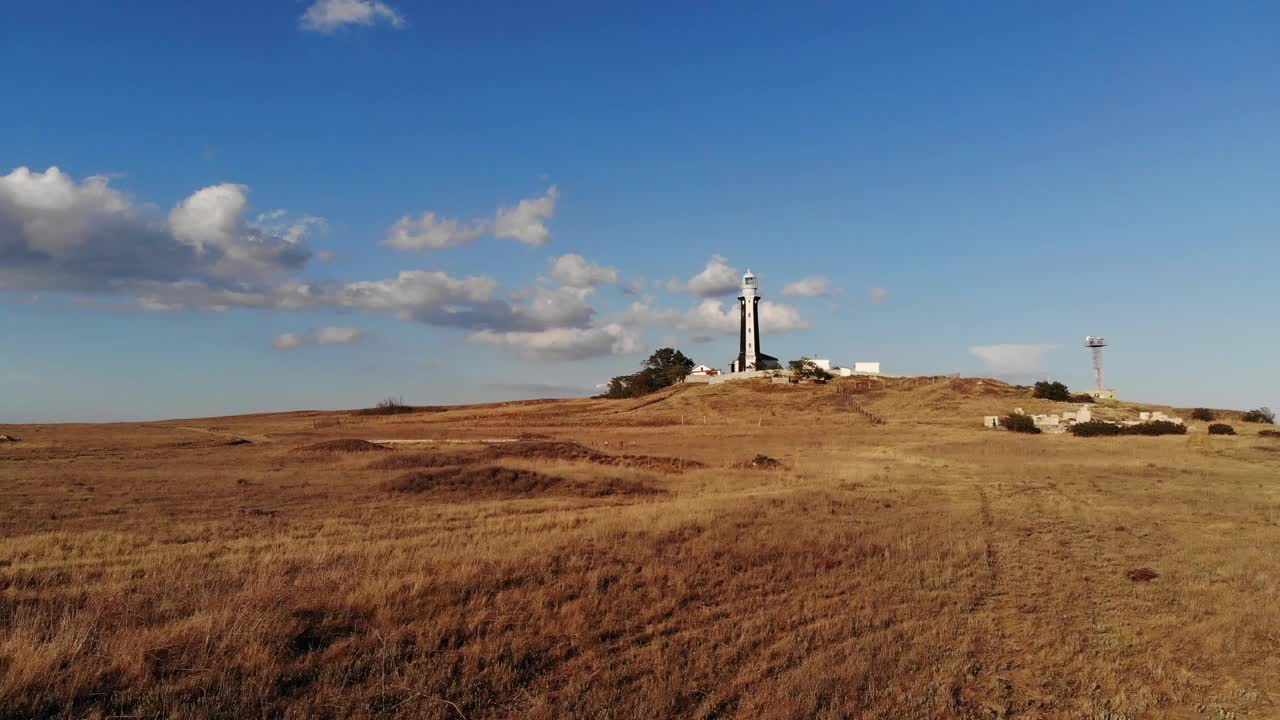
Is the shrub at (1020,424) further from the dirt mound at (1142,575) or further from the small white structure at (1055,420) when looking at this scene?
the dirt mound at (1142,575)

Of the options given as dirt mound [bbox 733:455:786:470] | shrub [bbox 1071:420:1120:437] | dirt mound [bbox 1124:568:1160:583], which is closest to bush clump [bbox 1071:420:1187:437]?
shrub [bbox 1071:420:1120:437]

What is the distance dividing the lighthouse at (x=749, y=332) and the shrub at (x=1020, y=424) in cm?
6094

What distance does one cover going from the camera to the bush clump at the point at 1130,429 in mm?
48500

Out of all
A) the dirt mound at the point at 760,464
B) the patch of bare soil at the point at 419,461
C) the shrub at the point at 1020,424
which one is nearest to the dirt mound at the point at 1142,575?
the dirt mound at the point at 760,464

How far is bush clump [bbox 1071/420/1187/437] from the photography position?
159 ft

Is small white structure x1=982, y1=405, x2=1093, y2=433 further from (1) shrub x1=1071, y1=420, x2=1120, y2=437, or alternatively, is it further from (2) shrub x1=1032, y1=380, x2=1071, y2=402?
(2) shrub x1=1032, y1=380, x2=1071, y2=402

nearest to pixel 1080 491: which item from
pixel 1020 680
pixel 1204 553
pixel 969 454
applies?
pixel 1204 553

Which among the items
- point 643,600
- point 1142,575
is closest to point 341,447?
point 643,600

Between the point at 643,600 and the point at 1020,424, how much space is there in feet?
163

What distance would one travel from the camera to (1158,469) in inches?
1235

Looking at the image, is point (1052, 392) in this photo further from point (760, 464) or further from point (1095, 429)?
point (760, 464)

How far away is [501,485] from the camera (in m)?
27.6

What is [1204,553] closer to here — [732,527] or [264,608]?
[732,527]

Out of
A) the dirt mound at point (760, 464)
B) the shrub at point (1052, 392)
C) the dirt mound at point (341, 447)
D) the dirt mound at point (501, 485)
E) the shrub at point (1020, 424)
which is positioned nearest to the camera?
the dirt mound at point (501, 485)
